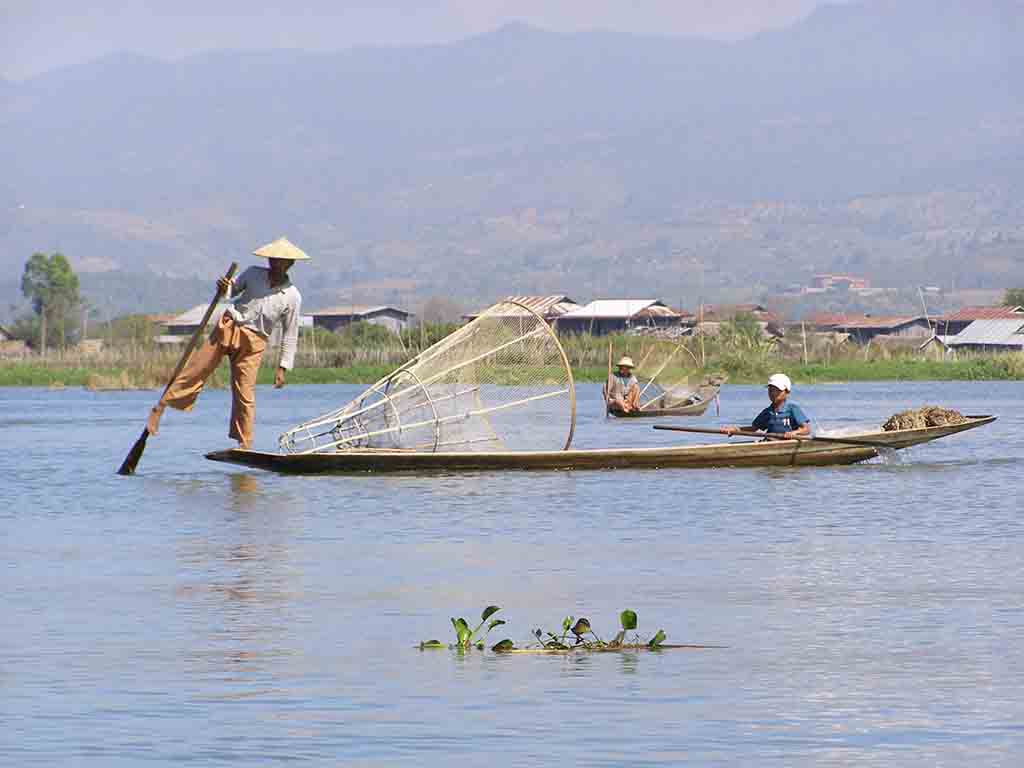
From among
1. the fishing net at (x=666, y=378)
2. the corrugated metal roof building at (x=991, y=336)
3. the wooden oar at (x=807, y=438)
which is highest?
the corrugated metal roof building at (x=991, y=336)

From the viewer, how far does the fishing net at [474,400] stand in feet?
70.0

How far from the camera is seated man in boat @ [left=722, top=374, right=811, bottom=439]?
822 inches

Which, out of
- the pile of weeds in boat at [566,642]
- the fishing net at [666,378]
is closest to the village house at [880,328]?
the fishing net at [666,378]

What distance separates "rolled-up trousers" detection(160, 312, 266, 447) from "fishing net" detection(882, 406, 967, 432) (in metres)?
6.06

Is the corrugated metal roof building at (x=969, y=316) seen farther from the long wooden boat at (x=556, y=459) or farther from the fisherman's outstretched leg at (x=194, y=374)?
the fisherman's outstretched leg at (x=194, y=374)

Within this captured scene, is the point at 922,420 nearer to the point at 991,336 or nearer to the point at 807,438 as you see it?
the point at 807,438

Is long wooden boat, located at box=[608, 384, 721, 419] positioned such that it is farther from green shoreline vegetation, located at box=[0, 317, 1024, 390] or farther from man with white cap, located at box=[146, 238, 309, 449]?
green shoreline vegetation, located at box=[0, 317, 1024, 390]

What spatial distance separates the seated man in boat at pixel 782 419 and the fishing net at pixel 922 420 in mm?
1160

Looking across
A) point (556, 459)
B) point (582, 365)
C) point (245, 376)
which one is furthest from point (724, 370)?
point (245, 376)

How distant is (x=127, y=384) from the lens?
5762 cm

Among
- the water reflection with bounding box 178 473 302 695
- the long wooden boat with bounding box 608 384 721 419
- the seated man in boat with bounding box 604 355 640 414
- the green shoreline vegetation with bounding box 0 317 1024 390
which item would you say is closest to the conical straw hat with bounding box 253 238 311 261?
the water reflection with bounding box 178 473 302 695

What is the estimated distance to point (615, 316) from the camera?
126 m

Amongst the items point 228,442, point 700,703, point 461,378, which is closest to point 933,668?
point 700,703

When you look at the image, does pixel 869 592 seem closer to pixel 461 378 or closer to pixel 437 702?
pixel 437 702
